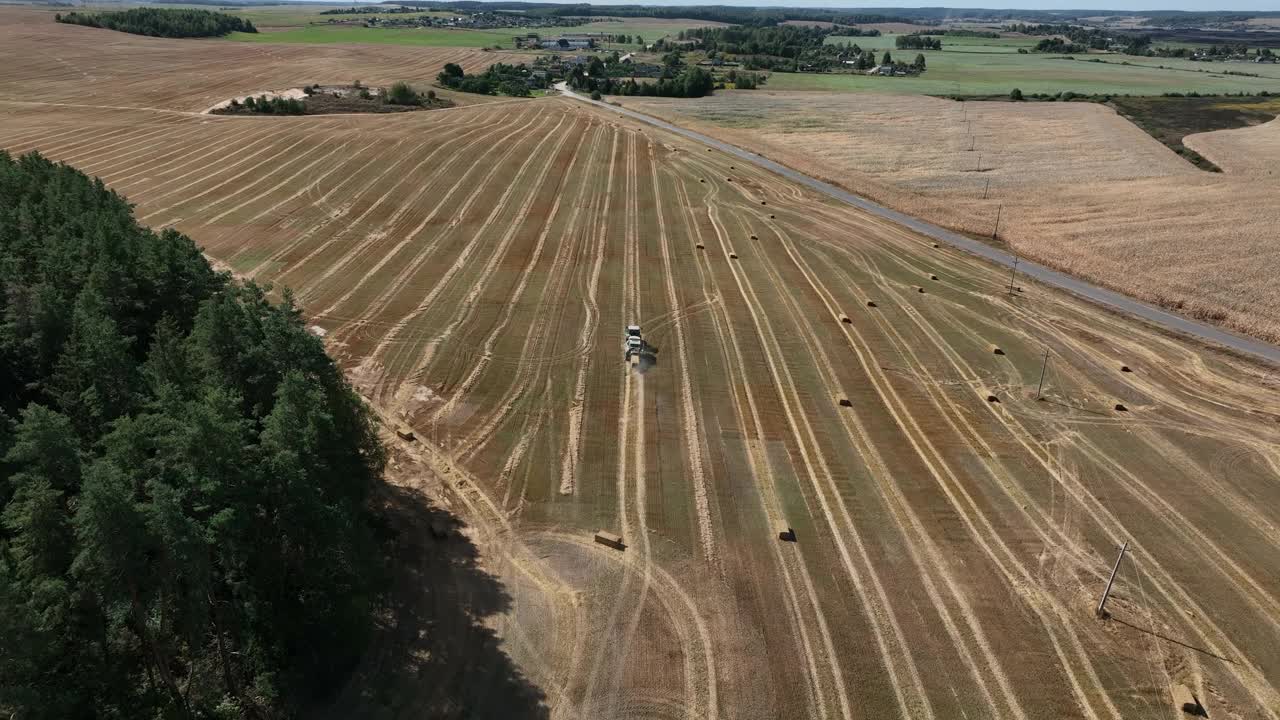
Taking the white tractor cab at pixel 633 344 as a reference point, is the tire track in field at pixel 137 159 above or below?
above

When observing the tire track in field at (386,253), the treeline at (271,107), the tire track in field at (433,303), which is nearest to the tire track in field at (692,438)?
the tire track in field at (433,303)

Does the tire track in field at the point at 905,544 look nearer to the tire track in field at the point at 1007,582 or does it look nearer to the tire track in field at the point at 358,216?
the tire track in field at the point at 1007,582

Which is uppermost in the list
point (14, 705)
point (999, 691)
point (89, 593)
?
point (89, 593)

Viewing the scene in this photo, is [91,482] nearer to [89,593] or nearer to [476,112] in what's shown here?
[89,593]

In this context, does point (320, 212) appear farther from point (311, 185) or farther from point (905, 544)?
point (905, 544)

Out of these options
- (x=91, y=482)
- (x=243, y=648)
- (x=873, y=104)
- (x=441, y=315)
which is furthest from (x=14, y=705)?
(x=873, y=104)

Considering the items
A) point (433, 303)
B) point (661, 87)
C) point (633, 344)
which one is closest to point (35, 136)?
point (433, 303)

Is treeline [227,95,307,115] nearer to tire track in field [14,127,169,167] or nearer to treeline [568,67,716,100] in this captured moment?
tire track in field [14,127,169,167]
